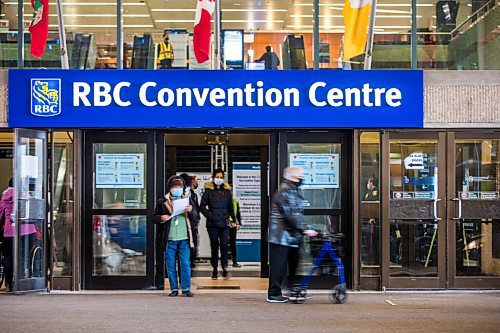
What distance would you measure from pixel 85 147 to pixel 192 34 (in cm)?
226

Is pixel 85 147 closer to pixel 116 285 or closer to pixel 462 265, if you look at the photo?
pixel 116 285

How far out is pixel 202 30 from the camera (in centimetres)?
1420

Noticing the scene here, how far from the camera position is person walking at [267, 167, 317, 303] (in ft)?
39.7

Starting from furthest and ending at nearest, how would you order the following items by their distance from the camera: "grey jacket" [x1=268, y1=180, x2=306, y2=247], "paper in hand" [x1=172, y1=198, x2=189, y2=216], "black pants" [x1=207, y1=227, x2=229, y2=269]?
"black pants" [x1=207, y1=227, x2=229, y2=269]
"paper in hand" [x1=172, y1=198, x2=189, y2=216]
"grey jacket" [x1=268, y1=180, x2=306, y2=247]

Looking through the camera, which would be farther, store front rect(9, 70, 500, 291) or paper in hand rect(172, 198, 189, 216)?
store front rect(9, 70, 500, 291)

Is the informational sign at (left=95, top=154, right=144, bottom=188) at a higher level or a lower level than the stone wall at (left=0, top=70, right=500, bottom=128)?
lower

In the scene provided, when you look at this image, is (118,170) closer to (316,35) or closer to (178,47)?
(178,47)

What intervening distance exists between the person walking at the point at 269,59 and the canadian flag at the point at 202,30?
0.80 meters

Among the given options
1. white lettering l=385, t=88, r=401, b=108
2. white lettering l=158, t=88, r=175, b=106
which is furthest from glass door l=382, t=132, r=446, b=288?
white lettering l=158, t=88, r=175, b=106

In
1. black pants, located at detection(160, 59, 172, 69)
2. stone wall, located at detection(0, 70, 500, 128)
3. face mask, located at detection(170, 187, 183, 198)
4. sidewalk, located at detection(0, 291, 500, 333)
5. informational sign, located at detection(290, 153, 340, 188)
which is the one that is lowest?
sidewalk, located at detection(0, 291, 500, 333)

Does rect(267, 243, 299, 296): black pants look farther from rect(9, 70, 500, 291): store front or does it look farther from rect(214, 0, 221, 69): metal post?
rect(214, 0, 221, 69): metal post

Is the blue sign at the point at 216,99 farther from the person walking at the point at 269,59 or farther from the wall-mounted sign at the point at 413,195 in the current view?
the wall-mounted sign at the point at 413,195

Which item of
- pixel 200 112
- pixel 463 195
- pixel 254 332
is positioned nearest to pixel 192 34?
pixel 200 112

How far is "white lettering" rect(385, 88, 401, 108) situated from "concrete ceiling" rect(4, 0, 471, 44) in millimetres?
1009
